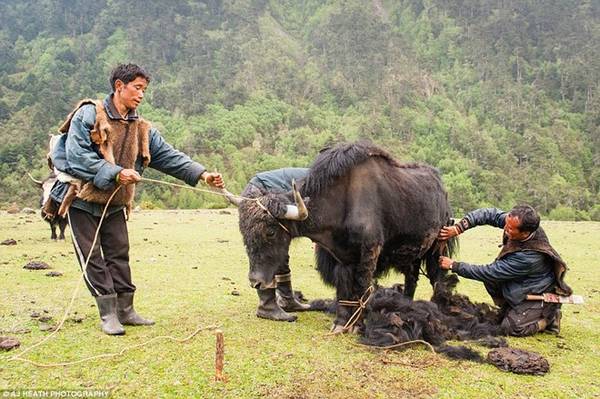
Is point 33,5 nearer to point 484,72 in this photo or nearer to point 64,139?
point 484,72

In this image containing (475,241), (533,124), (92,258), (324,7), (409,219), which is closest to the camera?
(92,258)

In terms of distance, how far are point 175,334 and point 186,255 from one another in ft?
19.7

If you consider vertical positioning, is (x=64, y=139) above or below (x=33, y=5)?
below

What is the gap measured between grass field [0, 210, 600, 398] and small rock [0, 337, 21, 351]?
0.29 ft

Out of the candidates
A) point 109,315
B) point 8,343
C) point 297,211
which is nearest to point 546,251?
point 297,211

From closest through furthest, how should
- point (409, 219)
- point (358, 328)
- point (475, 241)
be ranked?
point (358, 328), point (409, 219), point (475, 241)

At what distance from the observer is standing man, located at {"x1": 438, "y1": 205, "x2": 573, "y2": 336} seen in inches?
229

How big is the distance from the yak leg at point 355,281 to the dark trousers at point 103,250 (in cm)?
218

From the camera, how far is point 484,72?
294ft

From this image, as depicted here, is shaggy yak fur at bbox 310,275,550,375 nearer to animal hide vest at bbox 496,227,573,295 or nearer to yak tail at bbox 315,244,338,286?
yak tail at bbox 315,244,338,286

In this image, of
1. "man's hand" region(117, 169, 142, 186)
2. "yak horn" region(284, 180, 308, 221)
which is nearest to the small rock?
"man's hand" region(117, 169, 142, 186)

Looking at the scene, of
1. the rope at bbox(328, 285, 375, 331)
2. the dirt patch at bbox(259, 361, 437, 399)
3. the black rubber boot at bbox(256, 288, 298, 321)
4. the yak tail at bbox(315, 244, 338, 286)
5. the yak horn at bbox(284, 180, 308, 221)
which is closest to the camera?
the dirt patch at bbox(259, 361, 437, 399)

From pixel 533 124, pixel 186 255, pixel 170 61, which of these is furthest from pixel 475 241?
pixel 170 61

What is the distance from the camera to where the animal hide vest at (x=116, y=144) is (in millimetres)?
5031
